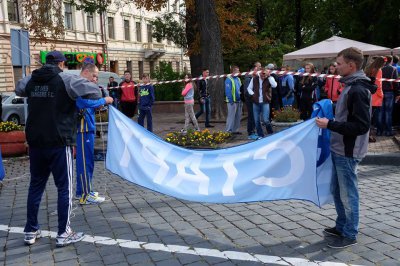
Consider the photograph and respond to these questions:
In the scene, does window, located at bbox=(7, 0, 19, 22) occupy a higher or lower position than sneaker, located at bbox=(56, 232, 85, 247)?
higher

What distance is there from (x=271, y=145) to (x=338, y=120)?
0.75m

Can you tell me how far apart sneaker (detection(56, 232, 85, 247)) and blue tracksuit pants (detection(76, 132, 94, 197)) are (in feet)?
5.05

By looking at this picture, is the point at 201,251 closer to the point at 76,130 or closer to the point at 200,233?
the point at 200,233

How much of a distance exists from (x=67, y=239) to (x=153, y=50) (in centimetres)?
5331

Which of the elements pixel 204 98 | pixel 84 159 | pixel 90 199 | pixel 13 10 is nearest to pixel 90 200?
pixel 90 199

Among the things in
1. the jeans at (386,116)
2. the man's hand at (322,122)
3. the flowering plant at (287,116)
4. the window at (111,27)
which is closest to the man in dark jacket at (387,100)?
the jeans at (386,116)

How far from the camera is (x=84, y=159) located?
21.1 ft

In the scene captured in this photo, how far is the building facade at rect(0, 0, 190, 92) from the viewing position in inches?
1375

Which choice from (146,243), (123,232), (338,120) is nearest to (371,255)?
(338,120)

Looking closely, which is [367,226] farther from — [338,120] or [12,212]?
[12,212]

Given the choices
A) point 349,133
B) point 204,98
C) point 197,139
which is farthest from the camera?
point 204,98

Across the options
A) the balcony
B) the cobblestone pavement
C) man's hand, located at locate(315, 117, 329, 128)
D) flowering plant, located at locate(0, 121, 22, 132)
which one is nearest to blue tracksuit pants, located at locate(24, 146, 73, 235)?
the cobblestone pavement

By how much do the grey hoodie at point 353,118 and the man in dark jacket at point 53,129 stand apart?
2.65 meters

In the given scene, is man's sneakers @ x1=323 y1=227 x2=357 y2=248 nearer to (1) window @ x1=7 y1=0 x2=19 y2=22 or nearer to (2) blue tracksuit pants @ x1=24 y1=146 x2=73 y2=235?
(2) blue tracksuit pants @ x1=24 y1=146 x2=73 y2=235
